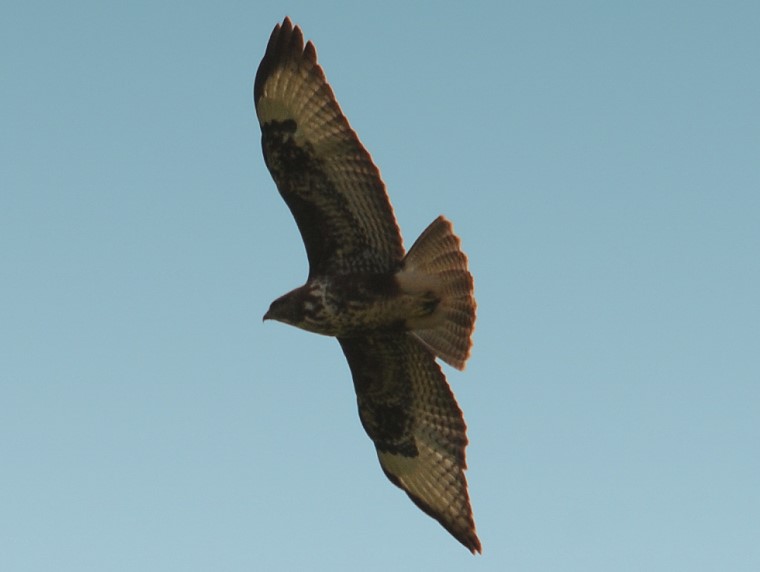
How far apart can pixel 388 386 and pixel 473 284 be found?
122 centimetres

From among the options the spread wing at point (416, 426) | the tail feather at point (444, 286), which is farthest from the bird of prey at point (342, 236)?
the spread wing at point (416, 426)

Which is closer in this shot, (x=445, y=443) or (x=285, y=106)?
(x=285, y=106)

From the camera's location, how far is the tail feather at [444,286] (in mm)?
9484

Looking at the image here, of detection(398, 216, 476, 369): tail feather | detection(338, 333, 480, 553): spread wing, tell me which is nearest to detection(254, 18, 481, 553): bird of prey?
detection(398, 216, 476, 369): tail feather

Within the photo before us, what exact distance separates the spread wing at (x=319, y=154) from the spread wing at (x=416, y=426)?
83 centimetres

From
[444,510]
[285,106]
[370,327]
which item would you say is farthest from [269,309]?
[444,510]

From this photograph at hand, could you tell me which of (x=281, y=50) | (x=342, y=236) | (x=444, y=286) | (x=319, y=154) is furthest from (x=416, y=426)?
(x=281, y=50)

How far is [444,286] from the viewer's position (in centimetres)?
955

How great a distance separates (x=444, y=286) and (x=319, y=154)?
4.08 ft

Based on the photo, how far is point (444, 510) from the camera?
34.4 feet

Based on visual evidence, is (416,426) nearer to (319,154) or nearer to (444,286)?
(444,286)

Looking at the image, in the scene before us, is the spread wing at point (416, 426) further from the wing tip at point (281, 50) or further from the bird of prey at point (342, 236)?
the wing tip at point (281, 50)

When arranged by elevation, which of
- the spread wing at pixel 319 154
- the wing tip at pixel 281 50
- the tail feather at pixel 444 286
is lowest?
the tail feather at pixel 444 286

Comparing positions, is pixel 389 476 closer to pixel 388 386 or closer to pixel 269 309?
pixel 388 386
